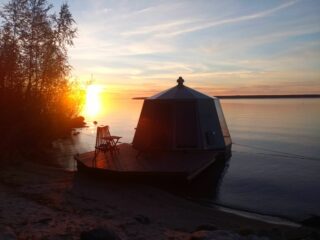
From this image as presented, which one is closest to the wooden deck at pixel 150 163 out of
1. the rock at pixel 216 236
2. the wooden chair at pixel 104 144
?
the wooden chair at pixel 104 144

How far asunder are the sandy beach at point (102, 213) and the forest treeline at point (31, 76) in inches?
136

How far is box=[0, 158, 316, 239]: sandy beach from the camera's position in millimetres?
7719

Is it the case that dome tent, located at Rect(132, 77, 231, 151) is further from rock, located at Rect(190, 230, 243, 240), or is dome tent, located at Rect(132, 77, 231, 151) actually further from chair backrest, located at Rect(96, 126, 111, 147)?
rock, located at Rect(190, 230, 243, 240)

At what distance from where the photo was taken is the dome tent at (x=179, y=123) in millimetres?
18656

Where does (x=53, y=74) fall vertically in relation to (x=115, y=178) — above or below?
above

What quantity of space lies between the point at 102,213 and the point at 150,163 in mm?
5901

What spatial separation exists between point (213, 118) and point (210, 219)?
9850mm

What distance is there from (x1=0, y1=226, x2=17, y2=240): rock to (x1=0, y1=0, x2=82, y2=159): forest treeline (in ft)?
31.5

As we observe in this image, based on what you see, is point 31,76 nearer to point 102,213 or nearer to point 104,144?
point 104,144

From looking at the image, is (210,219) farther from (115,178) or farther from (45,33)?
(45,33)

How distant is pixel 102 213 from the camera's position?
9.78 metres

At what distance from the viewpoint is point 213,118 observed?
2028cm

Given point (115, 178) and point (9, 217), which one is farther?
point (115, 178)

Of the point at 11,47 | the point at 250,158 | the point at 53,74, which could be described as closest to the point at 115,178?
the point at 11,47
